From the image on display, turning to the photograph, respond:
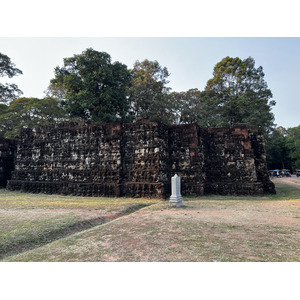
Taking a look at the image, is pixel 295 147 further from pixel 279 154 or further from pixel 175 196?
pixel 175 196

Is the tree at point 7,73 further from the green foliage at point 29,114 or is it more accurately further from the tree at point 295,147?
the tree at point 295,147

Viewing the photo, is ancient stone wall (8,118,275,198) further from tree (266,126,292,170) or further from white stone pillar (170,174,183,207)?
tree (266,126,292,170)

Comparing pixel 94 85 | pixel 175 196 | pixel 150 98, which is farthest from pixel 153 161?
pixel 150 98

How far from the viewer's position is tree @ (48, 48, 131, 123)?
72.0 feet

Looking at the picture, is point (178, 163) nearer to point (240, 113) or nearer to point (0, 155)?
point (0, 155)

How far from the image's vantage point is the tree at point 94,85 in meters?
22.0

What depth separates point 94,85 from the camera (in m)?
22.2

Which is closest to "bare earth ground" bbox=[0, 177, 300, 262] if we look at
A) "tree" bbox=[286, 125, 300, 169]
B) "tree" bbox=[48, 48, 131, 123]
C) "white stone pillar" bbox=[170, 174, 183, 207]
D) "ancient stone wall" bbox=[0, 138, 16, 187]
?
"white stone pillar" bbox=[170, 174, 183, 207]

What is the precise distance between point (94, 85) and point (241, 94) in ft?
71.4

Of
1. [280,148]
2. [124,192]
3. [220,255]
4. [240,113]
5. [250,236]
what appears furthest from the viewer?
[280,148]

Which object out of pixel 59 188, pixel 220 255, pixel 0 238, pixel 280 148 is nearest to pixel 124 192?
pixel 59 188

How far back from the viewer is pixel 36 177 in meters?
17.6

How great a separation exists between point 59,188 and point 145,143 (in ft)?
23.9

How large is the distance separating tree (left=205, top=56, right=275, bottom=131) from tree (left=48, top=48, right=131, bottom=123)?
12.7m
